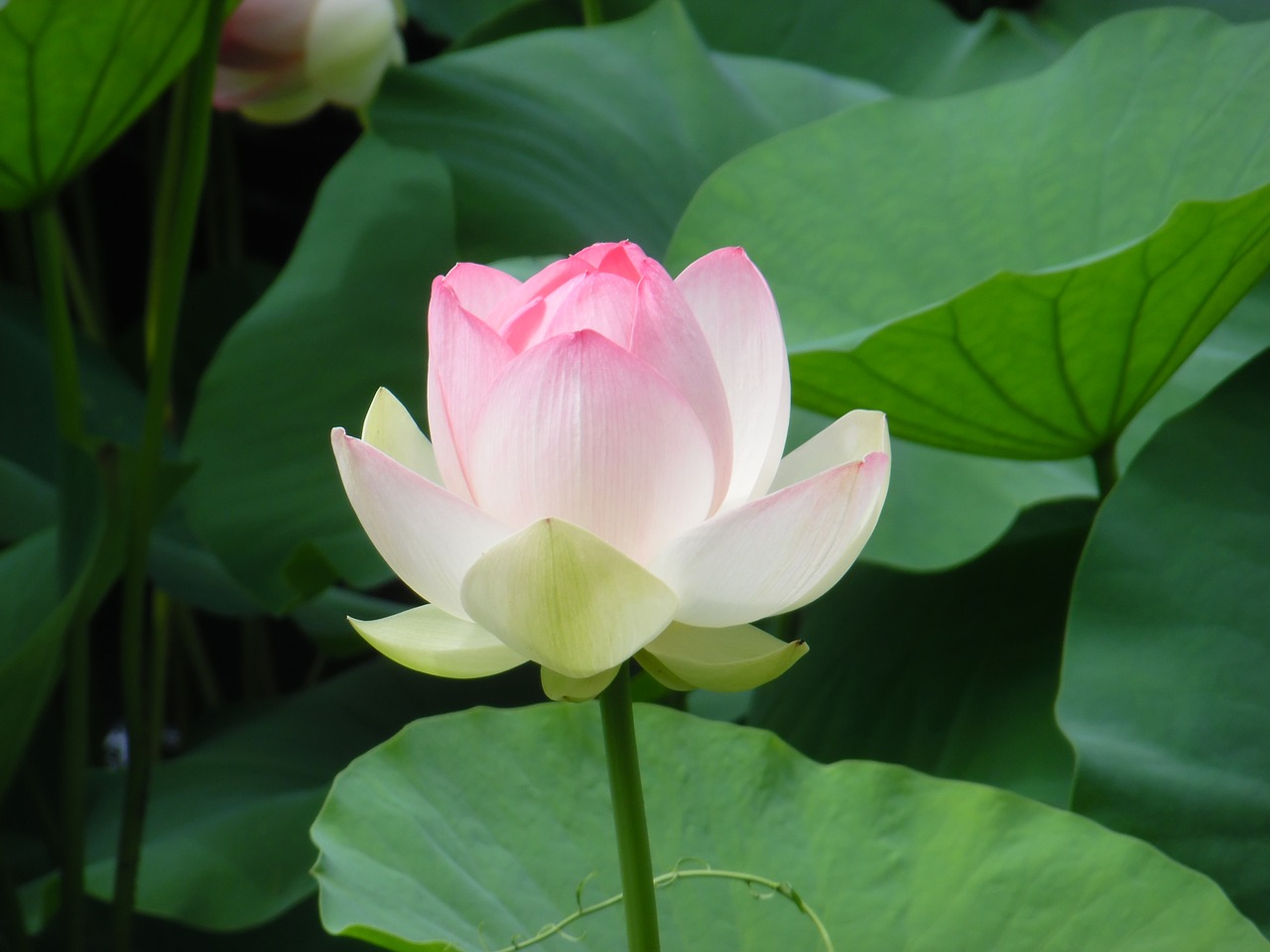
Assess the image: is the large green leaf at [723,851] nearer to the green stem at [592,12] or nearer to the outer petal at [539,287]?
the outer petal at [539,287]

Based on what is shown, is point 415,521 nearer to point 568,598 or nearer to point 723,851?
point 568,598

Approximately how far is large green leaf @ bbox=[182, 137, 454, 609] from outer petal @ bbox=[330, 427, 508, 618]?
60 cm

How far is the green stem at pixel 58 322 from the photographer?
71 centimetres

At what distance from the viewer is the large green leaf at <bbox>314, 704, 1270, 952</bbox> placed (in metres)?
0.37

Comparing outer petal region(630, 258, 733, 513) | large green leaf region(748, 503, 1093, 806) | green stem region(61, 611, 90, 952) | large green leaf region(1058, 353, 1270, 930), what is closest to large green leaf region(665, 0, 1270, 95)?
large green leaf region(748, 503, 1093, 806)

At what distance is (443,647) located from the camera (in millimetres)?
272

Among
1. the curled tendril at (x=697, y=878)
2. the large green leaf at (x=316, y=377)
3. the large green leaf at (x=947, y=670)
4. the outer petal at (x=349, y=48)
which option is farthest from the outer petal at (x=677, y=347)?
the outer petal at (x=349, y=48)

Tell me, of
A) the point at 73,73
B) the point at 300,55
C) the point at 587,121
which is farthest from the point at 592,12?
the point at 73,73

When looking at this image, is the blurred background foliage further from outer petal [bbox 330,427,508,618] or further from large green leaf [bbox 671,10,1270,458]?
outer petal [bbox 330,427,508,618]

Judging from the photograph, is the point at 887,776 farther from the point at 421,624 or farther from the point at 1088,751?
the point at 421,624

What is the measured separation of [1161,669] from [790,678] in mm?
246

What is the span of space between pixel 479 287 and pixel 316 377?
688 millimetres

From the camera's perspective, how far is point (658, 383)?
9.6 inches

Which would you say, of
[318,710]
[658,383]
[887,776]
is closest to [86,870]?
[318,710]
